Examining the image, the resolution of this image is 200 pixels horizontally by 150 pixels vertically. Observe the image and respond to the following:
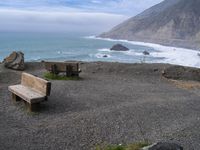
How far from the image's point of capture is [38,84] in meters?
8.72

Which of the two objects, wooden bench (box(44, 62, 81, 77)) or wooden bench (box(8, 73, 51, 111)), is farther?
wooden bench (box(44, 62, 81, 77))

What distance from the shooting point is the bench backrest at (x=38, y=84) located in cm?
837

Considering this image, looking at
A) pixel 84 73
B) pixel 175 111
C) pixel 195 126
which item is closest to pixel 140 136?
pixel 195 126

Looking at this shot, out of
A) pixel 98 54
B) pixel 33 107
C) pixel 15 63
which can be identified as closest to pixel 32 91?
pixel 33 107

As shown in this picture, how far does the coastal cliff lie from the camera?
107 m

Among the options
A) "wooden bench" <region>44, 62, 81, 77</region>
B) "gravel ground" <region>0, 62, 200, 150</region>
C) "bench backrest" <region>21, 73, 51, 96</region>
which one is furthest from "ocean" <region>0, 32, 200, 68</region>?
"bench backrest" <region>21, 73, 51, 96</region>

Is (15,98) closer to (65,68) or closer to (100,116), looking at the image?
(100,116)

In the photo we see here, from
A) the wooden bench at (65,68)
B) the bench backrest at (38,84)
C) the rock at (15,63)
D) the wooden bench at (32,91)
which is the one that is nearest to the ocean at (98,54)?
the rock at (15,63)

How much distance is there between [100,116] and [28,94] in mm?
1905

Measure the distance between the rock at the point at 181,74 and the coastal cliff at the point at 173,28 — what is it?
81053 mm

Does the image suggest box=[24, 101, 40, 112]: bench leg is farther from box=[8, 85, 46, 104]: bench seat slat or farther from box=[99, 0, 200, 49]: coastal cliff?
box=[99, 0, 200, 49]: coastal cliff

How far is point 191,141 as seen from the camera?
666cm

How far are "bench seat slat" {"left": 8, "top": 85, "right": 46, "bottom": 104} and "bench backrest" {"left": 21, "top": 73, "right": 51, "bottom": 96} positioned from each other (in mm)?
93

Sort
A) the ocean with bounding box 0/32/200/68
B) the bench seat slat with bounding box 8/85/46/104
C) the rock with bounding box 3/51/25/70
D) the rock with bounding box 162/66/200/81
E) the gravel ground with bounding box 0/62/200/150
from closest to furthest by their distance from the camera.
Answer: the gravel ground with bounding box 0/62/200/150
the bench seat slat with bounding box 8/85/46/104
the rock with bounding box 162/66/200/81
the rock with bounding box 3/51/25/70
the ocean with bounding box 0/32/200/68
